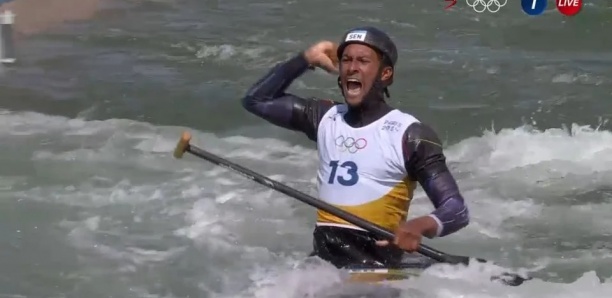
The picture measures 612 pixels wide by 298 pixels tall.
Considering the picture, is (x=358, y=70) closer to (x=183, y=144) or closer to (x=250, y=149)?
(x=183, y=144)

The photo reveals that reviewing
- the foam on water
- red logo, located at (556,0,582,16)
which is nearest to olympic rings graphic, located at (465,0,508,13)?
red logo, located at (556,0,582,16)

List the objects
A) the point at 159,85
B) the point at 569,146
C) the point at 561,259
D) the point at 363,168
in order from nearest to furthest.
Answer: the point at 363,168, the point at 561,259, the point at 569,146, the point at 159,85

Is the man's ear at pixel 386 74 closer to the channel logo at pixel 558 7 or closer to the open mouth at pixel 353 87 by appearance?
the open mouth at pixel 353 87

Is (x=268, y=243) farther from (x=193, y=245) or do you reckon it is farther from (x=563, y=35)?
(x=563, y=35)

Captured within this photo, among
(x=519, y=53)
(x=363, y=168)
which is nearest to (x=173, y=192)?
(x=363, y=168)

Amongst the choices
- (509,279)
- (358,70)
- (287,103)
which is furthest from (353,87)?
(509,279)

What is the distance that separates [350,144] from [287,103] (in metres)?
0.40

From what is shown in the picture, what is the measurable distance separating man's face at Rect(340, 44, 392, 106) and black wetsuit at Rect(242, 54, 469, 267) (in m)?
0.06

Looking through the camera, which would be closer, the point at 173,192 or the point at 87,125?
the point at 173,192

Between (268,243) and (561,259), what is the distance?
165 centimetres

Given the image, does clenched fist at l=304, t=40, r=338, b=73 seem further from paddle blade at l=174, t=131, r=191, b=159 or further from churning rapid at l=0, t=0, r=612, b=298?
churning rapid at l=0, t=0, r=612, b=298

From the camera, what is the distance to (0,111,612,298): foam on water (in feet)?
17.7

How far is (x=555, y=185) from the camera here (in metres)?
7.80

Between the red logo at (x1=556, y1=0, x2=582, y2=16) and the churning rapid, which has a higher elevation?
the red logo at (x1=556, y1=0, x2=582, y2=16)
